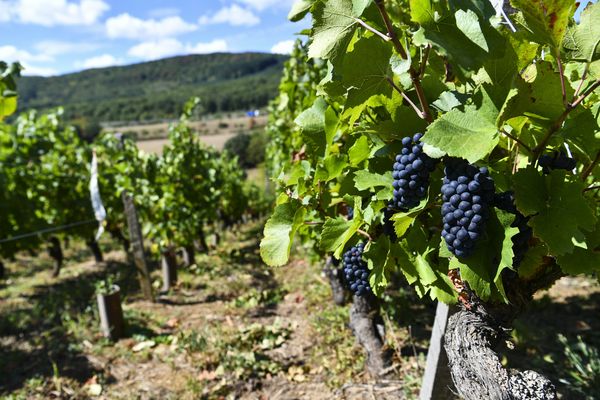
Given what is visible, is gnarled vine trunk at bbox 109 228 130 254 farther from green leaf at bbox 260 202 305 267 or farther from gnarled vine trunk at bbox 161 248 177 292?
green leaf at bbox 260 202 305 267

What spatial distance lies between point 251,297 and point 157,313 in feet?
3.62

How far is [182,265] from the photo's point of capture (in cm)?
735

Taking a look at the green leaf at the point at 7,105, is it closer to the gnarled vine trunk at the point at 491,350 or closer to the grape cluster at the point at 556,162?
the gnarled vine trunk at the point at 491,350

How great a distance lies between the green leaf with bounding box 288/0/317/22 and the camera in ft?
4.06

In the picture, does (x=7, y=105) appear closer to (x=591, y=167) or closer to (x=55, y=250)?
(x=591, y=167)

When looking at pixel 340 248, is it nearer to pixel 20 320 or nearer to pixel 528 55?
pixel 528 55

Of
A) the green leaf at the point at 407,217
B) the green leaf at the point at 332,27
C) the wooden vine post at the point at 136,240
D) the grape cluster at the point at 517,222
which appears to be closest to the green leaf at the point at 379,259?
the green leaf at the point at 407,217

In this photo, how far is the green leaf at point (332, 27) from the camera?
1.05 metres

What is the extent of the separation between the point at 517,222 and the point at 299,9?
0.85m

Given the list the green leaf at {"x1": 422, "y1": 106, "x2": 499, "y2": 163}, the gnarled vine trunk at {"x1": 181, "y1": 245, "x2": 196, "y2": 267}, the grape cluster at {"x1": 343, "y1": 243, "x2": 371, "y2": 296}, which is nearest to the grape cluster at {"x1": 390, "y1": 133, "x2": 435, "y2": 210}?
the green leaf at {"x1": 422, "y1": 106, "x2": 499, "y2": 163}

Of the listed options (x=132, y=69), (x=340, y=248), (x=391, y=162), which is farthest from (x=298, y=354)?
(x=132, y=69)

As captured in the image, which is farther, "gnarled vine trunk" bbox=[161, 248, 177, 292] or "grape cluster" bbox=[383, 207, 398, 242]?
"gnarled vine trunk" bbox=[161, 248, 177, 292]

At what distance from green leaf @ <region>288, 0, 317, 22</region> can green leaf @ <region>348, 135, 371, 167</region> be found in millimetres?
426

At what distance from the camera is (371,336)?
3152 millimetres
